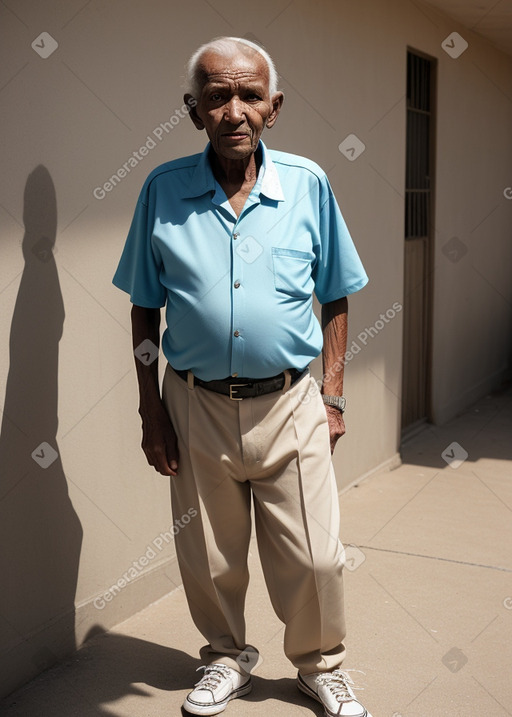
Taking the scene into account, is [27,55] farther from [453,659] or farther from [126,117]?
[453,659]

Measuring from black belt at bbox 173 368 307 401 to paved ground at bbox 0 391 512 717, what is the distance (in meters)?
1.11

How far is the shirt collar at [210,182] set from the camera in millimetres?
2781

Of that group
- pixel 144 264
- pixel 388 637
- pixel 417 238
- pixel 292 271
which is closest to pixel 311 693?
pixel 388 637

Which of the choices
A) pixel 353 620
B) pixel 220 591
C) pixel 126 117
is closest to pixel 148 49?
pixel 126 117

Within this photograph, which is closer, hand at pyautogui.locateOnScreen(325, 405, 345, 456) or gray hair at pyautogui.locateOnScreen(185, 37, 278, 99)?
gray hair at pyautogui.locateOnScreen(185, 37, 278, 99)

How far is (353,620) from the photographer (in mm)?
3805

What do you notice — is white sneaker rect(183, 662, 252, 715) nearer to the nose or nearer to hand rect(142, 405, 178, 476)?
hand rect(142, 405, 178, 476)

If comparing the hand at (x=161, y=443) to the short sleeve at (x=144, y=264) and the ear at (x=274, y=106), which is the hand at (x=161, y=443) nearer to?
the short sleeve at (x=144, y=264)

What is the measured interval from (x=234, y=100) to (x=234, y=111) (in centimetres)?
4

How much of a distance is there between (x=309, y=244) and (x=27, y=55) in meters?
1.20

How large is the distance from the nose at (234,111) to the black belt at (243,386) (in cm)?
78

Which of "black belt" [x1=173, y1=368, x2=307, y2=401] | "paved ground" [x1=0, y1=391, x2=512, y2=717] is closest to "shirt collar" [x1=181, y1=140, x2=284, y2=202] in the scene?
"black belt" [x1=173, y1=368, x2=307, y2=401]

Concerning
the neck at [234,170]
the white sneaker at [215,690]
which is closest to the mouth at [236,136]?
the neck at [234,170]

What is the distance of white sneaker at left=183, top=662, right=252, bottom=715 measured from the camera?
3.01 meters
